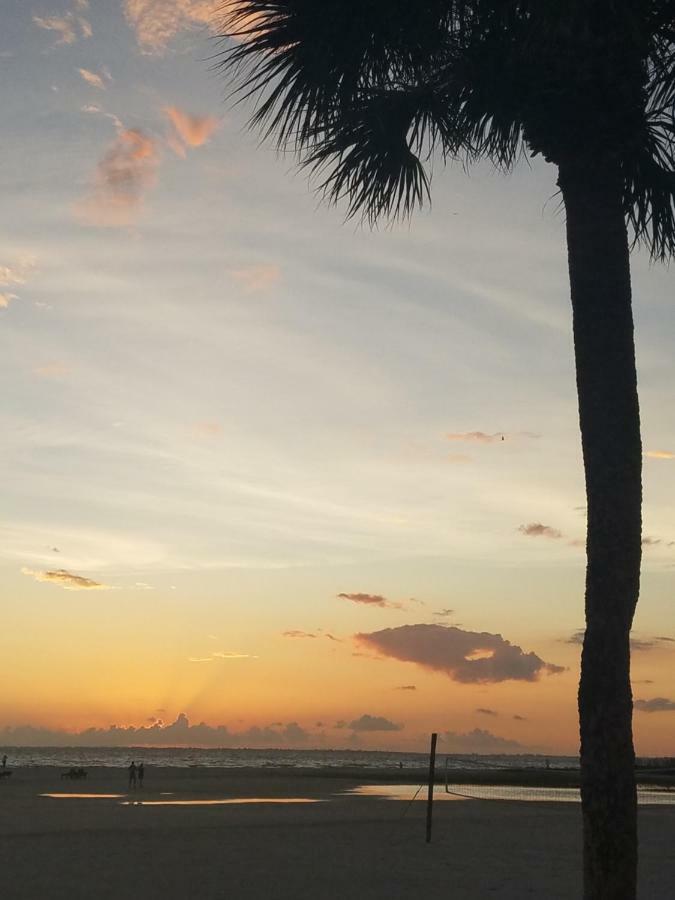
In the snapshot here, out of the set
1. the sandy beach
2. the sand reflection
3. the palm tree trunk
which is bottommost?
the sand reflection

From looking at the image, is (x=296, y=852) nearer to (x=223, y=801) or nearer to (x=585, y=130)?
(x=585, y=130)

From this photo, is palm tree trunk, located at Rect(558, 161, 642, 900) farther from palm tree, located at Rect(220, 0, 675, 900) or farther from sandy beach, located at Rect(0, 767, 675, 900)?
sandy beach, located at Rect(0, 767, 675, 900)

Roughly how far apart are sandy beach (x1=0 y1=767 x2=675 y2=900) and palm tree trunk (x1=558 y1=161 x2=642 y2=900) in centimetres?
638

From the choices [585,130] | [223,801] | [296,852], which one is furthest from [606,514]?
[223,801]

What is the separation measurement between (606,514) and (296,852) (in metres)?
12.5

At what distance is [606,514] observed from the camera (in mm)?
8367

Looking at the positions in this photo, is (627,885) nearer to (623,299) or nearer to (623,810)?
(623,810)

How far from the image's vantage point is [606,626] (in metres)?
8.22

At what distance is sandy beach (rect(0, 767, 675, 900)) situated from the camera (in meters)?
14.2

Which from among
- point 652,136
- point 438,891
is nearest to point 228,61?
point 652,136

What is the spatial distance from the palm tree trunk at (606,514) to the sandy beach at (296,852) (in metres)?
6.38

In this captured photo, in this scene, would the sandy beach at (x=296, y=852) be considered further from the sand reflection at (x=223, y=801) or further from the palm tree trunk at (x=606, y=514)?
the palm tree trunk at (x=606, y=514)

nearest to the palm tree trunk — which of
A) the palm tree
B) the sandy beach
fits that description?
the palm tree

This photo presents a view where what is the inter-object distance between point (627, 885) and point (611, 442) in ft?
12.0
